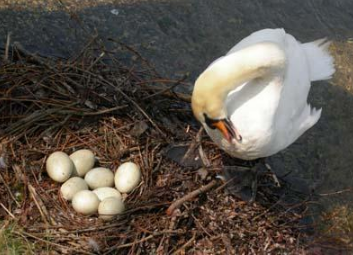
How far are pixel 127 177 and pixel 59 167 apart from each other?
36cm

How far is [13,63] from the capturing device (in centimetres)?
383

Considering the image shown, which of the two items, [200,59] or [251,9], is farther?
[251,9]

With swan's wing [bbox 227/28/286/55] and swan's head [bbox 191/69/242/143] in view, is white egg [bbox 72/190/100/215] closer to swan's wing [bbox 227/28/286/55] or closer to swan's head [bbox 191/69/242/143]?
swan's head [bbox 191/69/242/143]

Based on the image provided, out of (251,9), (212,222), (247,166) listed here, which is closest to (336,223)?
(247,166)

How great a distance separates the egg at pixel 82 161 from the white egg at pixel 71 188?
0.11 meters

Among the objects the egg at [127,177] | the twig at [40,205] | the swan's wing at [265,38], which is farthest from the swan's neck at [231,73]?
the twig at [40,205]

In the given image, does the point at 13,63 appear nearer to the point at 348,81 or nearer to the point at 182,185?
the point at 182,185

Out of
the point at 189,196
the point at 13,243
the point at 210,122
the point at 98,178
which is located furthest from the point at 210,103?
the point at 13,243

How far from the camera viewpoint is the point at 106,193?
341cm

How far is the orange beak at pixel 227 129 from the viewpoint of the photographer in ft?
10.1

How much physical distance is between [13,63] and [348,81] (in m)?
2.53

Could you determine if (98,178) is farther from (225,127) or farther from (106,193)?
(225,127)

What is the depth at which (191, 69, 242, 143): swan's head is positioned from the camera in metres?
2.98

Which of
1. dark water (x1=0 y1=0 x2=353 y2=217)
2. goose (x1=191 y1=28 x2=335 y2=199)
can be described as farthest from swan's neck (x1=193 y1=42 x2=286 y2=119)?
dark water (x1=0 y1=0 x2=353 y2=217)
